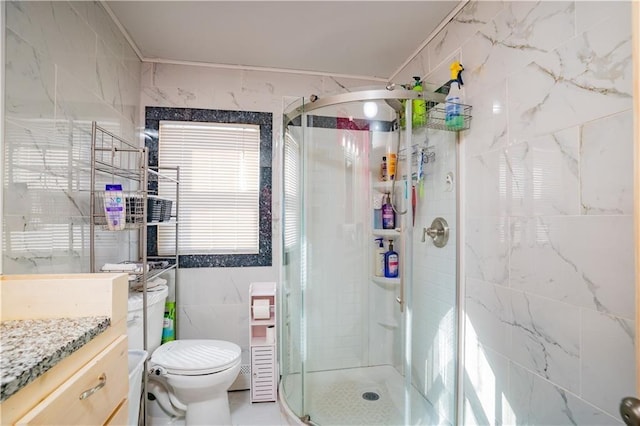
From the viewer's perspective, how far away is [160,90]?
223cm

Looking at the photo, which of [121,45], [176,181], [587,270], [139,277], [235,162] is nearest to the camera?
[587,270]

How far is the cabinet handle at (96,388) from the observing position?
69 centimetres

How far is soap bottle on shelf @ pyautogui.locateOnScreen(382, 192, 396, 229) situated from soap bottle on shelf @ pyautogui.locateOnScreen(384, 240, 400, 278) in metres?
0.09

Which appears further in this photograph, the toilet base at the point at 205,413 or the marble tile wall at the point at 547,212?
the toilet base at the point at 205,413

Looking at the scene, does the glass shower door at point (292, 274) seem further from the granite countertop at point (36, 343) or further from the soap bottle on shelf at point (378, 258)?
the granite countertop at point (36, 343)

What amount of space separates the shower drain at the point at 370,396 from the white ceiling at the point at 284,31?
2144 mm

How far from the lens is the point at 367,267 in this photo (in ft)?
6.15

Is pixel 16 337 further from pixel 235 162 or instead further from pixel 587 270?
pixel 235 162

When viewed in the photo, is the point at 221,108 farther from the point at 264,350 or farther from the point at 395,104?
the point at 264,350

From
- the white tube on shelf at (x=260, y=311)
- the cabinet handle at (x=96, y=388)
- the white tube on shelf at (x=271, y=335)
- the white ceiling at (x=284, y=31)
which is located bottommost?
the white tube on shelf at (x=271, y=335)

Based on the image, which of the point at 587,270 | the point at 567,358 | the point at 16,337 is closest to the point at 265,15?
the point at 16,337

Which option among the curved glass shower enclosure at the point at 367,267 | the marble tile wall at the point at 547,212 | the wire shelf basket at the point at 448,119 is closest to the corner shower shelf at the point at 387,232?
the curved glass shower enclosure at the point at 367,267

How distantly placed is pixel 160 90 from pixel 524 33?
2.16 meters

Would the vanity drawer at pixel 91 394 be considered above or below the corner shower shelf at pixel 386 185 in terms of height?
below
